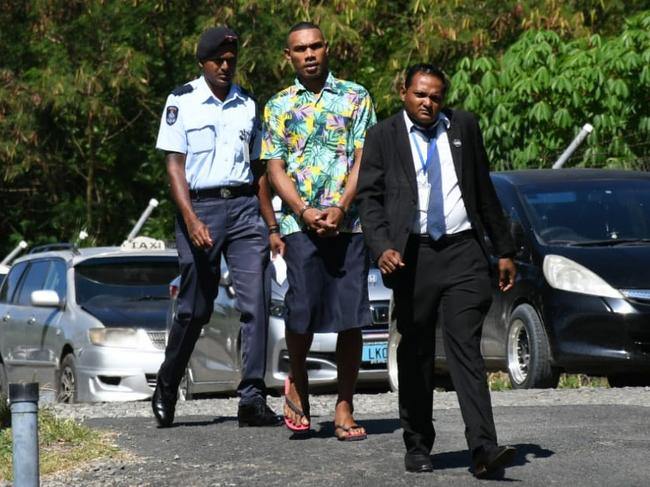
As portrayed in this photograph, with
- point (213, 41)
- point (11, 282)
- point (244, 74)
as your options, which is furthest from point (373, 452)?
point (244, 74)

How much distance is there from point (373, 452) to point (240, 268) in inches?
62.7

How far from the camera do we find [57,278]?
16.6 meters

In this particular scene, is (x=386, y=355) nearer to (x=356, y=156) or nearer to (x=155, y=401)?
(x=155, y=401)

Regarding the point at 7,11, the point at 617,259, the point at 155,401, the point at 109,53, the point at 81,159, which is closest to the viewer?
the point at 155,401

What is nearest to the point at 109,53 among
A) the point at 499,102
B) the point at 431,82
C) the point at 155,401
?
the point at 499,102

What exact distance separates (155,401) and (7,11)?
19.8m

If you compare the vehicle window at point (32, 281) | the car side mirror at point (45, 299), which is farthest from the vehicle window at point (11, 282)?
the car side mirror at point (45, 299)

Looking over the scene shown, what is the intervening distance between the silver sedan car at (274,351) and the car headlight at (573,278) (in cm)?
205

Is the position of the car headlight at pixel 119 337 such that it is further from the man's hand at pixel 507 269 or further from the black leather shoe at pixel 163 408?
the man's hand at pixel 507 269

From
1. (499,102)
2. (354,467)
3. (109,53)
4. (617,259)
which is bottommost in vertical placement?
(354,467)

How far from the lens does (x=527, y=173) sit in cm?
1357

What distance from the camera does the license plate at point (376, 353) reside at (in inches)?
553

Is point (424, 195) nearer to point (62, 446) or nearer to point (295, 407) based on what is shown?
point (295, 407)

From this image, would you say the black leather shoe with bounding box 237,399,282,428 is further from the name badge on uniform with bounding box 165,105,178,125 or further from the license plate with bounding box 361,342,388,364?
the license plate with bounding box 361,342,388,364
